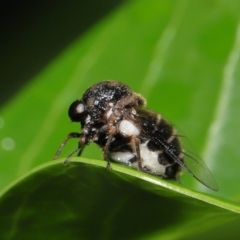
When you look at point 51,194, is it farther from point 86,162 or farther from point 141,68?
point 141,68

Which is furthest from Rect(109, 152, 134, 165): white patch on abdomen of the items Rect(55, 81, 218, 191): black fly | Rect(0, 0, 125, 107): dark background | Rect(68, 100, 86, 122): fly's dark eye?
Rect(0, 0, 125, 107): dark background

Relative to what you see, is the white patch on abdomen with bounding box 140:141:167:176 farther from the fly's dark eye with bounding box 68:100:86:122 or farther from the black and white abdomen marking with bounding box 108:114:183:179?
the fly's dark eye with bounding box 68:100:86:122

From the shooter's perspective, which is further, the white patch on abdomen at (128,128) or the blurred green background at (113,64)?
the blurred green background at (113,64)

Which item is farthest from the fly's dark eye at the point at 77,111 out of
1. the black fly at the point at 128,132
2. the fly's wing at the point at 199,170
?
the fly's wing at the point at 199,170

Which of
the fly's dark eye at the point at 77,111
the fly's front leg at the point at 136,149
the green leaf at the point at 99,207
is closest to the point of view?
the green leaf at the point at 99,207

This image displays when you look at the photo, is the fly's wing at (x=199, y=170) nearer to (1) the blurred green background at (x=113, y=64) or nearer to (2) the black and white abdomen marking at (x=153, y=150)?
(2) the black and white abdomen marking at (x=153, y=150)

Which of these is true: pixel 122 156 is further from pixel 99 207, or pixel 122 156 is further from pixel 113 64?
pixel 99 207

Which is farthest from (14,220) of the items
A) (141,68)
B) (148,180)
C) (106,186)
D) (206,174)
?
(141,68)
